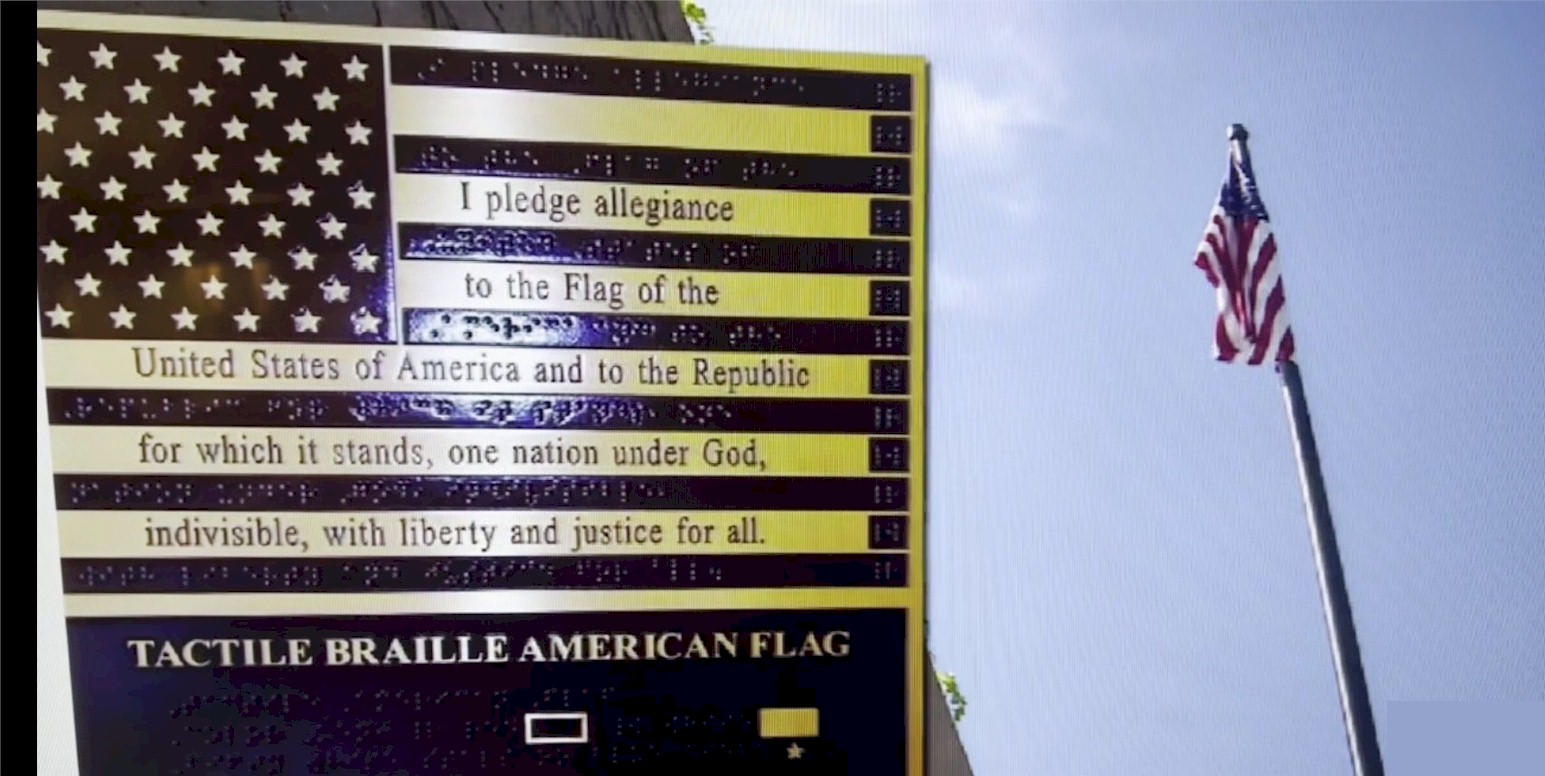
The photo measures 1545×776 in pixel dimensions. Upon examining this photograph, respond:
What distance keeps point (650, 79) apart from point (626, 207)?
20cm

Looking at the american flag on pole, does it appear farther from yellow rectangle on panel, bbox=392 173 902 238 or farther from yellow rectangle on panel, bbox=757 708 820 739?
yellow rectangle on panel, bbox=757 708 820 739

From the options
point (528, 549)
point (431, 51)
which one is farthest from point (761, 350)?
point (431, 51)

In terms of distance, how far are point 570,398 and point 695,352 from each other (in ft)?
0.69

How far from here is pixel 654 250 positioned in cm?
112

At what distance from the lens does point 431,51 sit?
1.08 meters

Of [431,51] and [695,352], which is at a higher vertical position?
[431,51]

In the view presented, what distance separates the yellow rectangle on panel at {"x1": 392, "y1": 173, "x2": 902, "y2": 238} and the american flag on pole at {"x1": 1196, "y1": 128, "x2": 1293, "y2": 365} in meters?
0.56

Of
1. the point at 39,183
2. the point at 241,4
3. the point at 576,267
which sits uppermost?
the point at 241,4

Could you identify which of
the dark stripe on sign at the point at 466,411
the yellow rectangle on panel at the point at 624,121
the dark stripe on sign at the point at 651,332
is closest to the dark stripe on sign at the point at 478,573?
the dark stripe on sign at the point at 466,411

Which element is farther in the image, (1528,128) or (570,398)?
(1528,128)

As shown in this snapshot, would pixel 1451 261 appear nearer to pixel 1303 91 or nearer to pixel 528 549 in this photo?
pixel 1303 91

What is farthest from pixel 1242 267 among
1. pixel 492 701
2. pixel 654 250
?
pixel 492 701

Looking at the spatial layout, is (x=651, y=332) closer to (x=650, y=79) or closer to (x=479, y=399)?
(x=479, y=399)

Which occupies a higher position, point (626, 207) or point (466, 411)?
point (626, 207)
